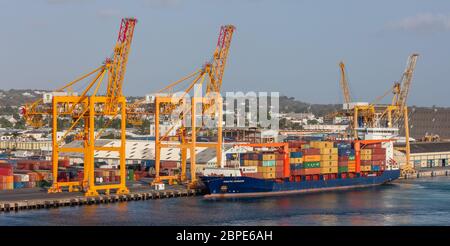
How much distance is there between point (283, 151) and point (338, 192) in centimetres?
583

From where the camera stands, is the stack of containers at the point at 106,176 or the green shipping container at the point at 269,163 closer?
the green shipping container at the point at 269,163

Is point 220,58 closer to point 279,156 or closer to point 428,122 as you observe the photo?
point 279,156

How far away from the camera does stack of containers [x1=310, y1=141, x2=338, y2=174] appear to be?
6556 cm

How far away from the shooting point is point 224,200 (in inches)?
2231

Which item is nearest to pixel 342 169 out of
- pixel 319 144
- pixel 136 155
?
pixel 319 144

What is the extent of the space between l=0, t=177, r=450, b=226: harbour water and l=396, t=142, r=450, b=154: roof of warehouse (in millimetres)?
32535

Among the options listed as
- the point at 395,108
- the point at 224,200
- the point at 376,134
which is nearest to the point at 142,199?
the point at 224,200

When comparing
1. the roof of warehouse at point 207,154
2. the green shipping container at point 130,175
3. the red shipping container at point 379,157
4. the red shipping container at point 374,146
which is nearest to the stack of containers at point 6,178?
the green shipping container at point 130,175

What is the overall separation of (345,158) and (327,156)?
9.45ft

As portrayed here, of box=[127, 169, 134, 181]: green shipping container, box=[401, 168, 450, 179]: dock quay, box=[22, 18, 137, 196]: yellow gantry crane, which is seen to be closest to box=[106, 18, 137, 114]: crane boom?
box=[22, 18, 137, 196]: yellow gantry crane

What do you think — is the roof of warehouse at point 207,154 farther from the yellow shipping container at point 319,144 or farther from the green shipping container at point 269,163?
the green shipping container at point 269,163

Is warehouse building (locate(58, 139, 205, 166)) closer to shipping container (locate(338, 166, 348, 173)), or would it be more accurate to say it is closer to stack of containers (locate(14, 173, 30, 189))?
shipping container (locate(338, 166, 348, 173))

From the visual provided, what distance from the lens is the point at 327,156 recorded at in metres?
66.1

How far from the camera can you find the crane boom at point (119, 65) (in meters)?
54.4
